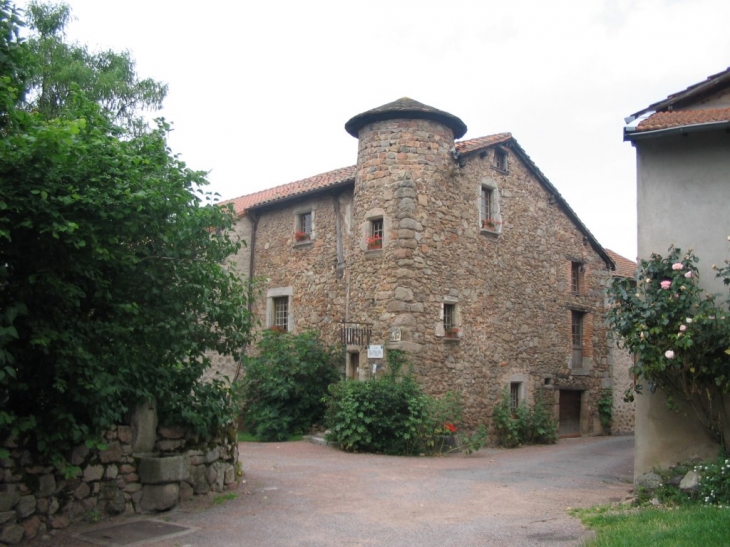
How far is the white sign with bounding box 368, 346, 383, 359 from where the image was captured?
13.9 m

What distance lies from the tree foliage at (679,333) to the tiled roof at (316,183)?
7.63 metres

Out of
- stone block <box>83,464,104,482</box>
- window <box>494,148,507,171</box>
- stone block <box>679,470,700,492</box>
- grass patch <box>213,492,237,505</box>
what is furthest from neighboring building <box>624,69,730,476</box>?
window <box>494,148,507,171</box>

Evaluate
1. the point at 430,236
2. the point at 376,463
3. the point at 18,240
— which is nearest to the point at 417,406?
the point at 376,463

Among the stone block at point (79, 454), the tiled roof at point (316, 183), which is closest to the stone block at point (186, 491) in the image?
the stone block at point (79, 454)

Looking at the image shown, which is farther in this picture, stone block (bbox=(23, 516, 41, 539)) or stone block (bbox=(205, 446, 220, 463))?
stone block (bbox=(205, 446, 220, 463))

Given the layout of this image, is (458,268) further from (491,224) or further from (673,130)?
(673,130)

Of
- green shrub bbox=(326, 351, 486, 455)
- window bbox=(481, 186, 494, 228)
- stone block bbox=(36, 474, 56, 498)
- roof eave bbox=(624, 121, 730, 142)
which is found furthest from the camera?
window bbox=(481, 186, 494, 228)

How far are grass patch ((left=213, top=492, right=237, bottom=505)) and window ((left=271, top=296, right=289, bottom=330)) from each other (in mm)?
9619

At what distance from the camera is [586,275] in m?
19.2

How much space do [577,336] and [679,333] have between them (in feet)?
38.4

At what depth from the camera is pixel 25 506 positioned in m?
6.07

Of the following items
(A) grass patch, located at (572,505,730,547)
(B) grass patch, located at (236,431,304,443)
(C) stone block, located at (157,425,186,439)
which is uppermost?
(C) stone block, located at (157,425,186,439)

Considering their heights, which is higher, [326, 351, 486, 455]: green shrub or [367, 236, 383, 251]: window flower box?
[367, 236, 383, 251]: window flower box

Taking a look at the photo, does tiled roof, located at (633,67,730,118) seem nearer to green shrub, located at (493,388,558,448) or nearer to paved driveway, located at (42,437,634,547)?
paved driveway, located at (42,437,634,547)
